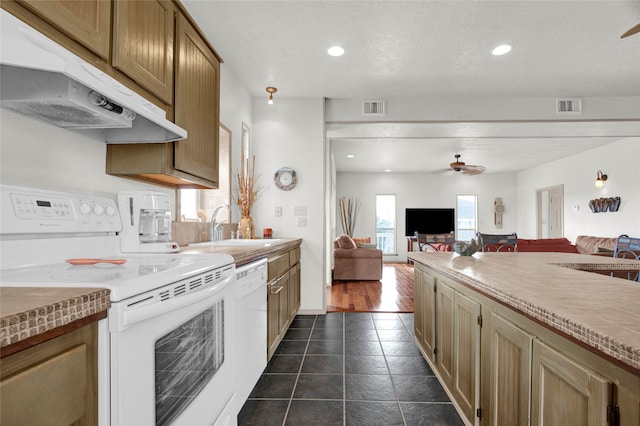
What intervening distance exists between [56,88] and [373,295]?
4.65 m

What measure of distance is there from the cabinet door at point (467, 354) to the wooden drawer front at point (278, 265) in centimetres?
128

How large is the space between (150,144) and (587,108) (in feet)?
15.7

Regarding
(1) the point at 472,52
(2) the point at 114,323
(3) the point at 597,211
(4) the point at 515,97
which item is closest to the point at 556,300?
(2) the point at 114,323

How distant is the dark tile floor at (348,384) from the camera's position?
1916 millimetres

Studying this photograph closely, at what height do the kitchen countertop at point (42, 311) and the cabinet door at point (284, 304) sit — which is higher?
the kitchen countertop at point (42, 311)

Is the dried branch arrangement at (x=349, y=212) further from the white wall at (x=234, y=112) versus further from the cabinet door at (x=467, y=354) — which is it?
the cabinet door at (x=467, y=354)

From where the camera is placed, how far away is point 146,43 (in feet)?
4.99

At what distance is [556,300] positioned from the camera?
1.00 meters

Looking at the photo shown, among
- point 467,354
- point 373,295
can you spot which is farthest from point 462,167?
point 467,354

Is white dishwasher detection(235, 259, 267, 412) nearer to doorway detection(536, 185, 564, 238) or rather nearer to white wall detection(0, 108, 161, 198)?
white wall detection(0, 108, 161, 198)

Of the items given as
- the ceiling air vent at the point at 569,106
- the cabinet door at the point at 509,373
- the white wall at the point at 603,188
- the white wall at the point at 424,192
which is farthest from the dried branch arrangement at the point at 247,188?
the white wall at the point at 603,188

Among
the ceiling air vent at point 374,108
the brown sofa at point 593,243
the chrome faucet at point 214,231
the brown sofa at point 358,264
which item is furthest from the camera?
the brown sofa at point 358,264

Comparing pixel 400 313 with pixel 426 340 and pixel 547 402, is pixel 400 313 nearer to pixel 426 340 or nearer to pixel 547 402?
pixel 426 340

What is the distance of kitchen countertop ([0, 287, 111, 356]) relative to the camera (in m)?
0.55
